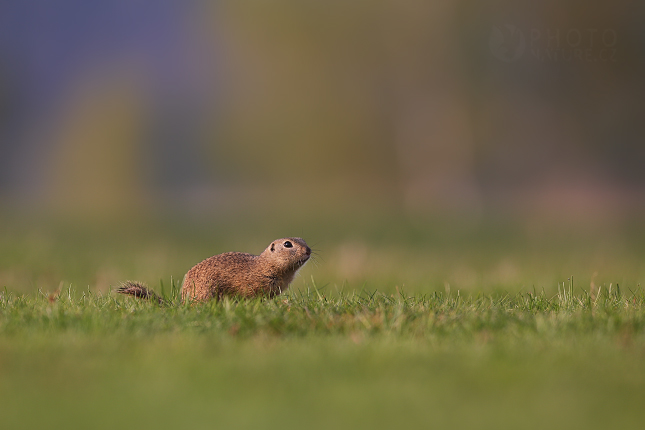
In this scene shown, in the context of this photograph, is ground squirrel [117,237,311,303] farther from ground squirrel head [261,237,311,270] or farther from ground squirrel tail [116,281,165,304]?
ground squirrel tail [116,281,165,304]

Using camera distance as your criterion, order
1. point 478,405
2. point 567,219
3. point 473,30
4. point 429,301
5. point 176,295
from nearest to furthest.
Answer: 1. point 478,405
2. point 429,301
3. point 176,295
4. point 567,219
5. point 473,30

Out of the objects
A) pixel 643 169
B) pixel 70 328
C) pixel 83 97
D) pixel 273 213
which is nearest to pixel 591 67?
pixel 273 213

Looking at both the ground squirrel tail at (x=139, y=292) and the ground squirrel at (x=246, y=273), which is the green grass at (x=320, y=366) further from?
the ground squirrel at (x=246, y=273)

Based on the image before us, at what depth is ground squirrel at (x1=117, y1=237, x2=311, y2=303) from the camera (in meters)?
7.43

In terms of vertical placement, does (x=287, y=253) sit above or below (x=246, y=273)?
above

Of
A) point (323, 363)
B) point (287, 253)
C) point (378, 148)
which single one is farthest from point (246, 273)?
point (378, 148)

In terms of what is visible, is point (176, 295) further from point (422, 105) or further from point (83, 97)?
point (83, 97)

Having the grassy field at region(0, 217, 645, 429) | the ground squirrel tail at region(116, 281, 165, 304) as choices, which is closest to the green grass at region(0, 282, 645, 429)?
the grassy field at region(0, 217, 645, 429)

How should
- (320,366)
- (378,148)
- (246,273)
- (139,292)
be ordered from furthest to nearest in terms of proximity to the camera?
(378,148), (246,273), (139,292), (320,366)

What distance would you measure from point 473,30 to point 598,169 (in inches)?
765

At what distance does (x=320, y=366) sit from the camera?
180 inches

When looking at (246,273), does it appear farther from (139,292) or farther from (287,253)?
(139,292)

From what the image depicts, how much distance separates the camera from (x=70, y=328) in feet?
18.1

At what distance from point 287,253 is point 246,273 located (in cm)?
48
